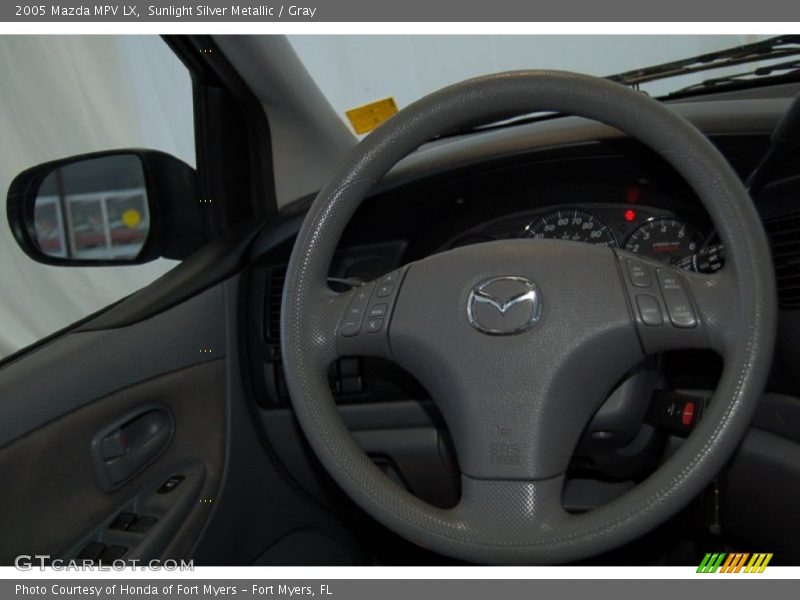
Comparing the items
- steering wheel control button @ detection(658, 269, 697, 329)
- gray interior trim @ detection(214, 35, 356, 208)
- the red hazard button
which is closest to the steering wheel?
steering wheel control button @ detection(658, 269, 697, 329)

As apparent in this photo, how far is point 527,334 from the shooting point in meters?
0.89

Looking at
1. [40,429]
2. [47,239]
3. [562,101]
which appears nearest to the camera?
[562,101]

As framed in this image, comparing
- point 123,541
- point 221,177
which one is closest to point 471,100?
point 221,177

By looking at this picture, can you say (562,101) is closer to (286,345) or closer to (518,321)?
(518,321)

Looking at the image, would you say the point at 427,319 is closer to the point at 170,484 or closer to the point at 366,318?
the point at 366,318

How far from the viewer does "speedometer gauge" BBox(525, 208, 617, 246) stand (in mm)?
1216

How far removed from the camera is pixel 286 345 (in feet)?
3.05

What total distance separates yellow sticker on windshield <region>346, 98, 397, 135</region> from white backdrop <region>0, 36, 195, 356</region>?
78 centimetres

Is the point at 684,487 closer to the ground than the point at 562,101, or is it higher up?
closer to the ground

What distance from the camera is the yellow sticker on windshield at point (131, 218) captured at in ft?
5.07

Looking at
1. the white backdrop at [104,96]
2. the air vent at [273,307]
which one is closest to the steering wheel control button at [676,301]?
the air vent at [273,307]

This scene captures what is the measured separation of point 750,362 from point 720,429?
8 cm

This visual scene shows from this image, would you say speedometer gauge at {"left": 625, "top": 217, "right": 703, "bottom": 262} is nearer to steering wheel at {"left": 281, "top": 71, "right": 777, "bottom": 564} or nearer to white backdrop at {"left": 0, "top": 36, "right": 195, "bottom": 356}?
steering wheel at {"left": 281, "top": 71, "right": 777, "bottom": 564}

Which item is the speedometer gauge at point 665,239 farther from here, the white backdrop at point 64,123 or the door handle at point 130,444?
the white backdrop at point 64,123
